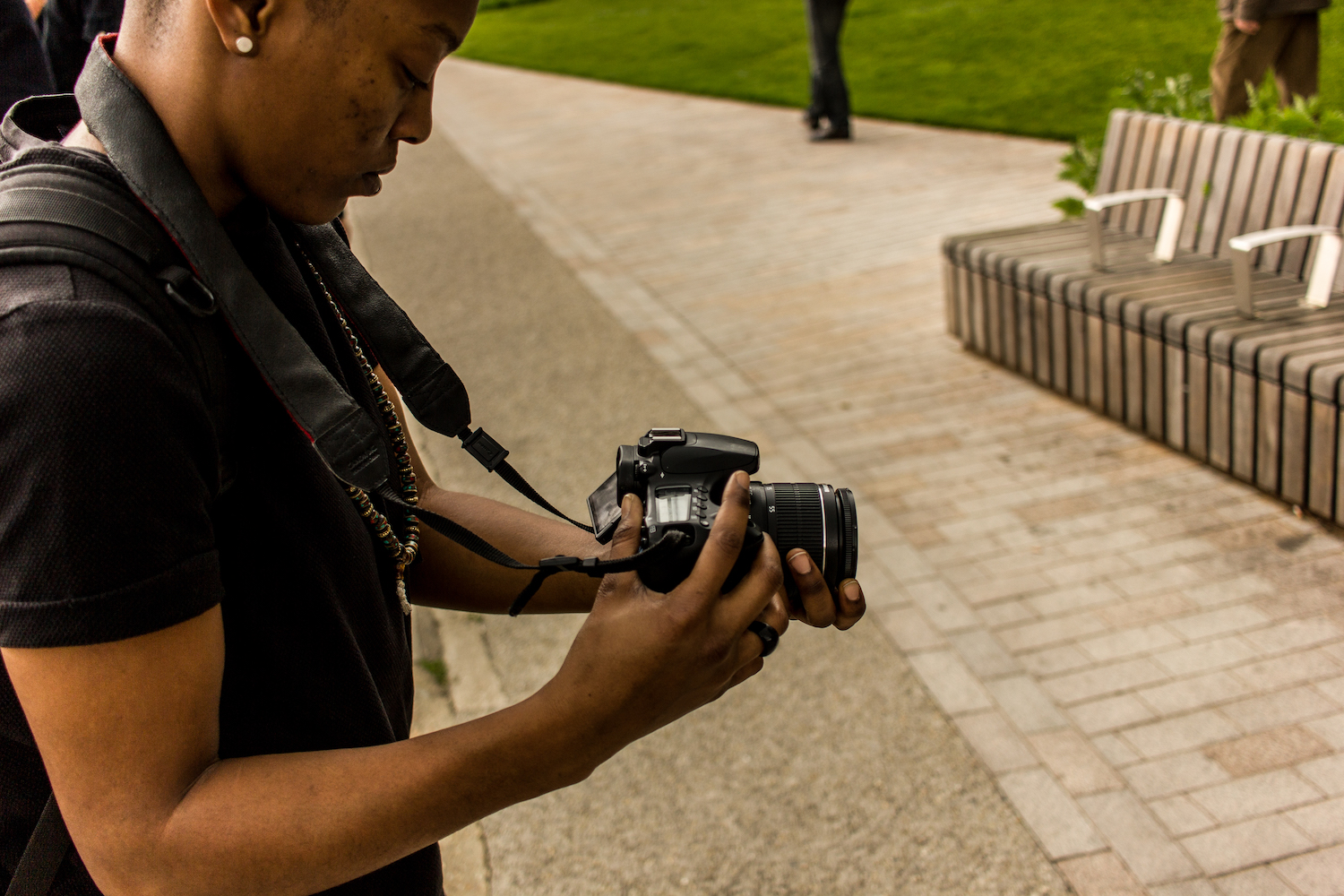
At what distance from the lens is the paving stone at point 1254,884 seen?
285 cm

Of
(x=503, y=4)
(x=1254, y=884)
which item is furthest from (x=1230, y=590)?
(x=503, y=4)

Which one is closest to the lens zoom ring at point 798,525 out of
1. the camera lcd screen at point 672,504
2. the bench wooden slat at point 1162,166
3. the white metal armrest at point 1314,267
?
the camera lcd screen at point 672,504

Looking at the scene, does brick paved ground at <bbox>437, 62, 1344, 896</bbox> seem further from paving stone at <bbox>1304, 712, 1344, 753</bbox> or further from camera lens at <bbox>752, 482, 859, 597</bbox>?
camera lens at <bbox>752, 482, 859, 597</bbox>

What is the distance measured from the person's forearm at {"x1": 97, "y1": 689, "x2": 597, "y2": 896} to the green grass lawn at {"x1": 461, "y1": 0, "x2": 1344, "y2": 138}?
7.33 m

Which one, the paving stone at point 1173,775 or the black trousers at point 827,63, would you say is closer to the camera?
the paving stone at point 1173,775

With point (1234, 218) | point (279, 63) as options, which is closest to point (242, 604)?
point (279, 63)

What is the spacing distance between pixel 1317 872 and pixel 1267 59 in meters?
6.59

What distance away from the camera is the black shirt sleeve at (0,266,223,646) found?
929mm

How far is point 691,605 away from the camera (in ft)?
3.94

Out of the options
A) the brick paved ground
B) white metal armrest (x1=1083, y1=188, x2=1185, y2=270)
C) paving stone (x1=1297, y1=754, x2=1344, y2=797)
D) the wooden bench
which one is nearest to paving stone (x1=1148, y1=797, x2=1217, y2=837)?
the brick paved ground

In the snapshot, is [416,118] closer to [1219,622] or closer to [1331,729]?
[1331,729]

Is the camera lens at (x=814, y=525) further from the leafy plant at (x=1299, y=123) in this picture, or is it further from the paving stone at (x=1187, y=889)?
the leafy plant at (x=1299, y=123)

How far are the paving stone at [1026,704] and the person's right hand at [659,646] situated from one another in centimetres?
258

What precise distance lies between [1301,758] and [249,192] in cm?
319
